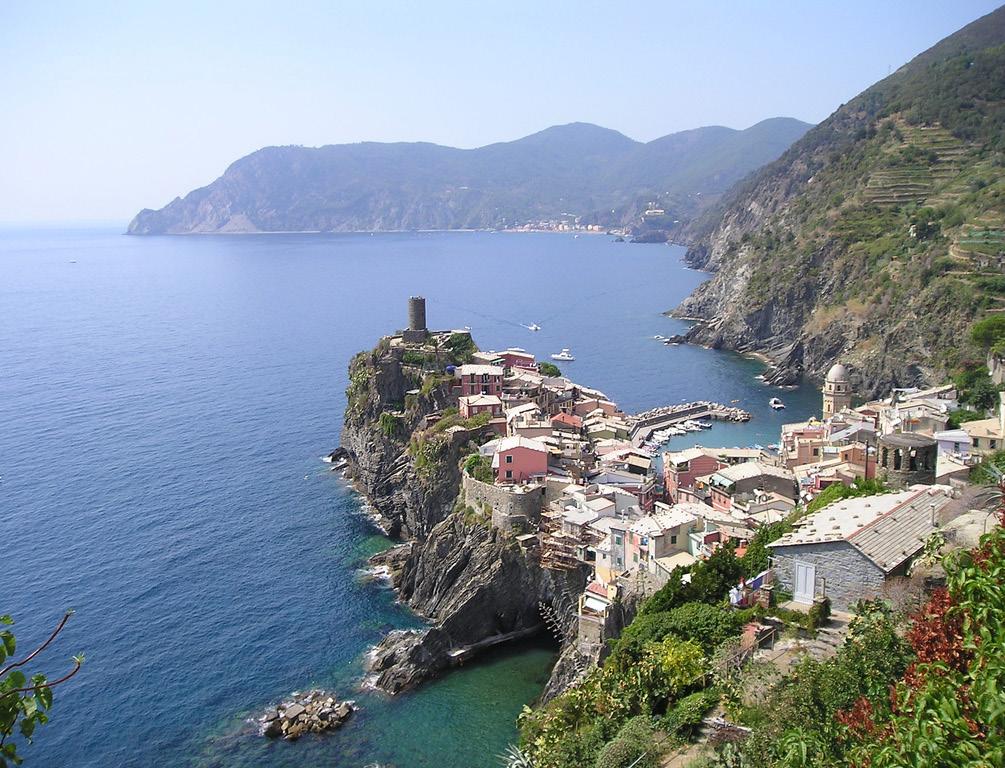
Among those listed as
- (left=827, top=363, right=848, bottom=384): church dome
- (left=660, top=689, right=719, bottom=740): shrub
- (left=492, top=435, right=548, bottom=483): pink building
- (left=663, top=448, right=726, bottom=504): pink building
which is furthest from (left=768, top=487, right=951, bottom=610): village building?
(left=827, top=363, right=848, bottom=384): church dome

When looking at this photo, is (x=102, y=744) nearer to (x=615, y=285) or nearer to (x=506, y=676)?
(x=506, y=676)

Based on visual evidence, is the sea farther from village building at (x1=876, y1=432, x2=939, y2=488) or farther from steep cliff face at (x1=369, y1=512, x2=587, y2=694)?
village building at (x1=876, y1=432, x2=939, y2=488)

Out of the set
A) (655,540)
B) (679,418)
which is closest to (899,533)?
(655,540)

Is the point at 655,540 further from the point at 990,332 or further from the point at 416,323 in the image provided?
the point at 990,332

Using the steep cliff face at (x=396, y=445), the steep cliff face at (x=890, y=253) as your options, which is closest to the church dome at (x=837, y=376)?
the steep cliff face at (x=890, y=253)

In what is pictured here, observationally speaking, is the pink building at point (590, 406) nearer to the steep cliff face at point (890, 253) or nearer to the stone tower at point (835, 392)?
the stone tower at point (835, 392)
